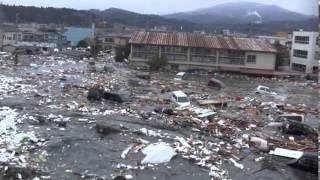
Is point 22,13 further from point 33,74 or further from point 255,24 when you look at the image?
point 33,74

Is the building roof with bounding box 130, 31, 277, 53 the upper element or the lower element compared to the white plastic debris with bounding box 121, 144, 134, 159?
upper

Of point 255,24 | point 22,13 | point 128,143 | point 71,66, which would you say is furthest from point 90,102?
point 22,13

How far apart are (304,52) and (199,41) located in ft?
35.6

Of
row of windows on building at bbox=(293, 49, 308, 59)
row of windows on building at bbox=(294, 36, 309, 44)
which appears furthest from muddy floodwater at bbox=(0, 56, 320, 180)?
row of windows on building at bbox=(294, 36, 309, 44)

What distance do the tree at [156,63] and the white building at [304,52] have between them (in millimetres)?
14492

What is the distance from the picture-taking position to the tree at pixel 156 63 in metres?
47.0

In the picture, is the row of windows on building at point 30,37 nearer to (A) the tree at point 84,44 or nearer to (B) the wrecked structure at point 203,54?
(A) the tree at point 84,44

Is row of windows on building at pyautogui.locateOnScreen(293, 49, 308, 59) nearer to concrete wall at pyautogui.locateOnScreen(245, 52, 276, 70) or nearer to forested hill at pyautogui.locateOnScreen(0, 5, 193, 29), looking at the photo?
concrete wall at pyautogui.locateOnScreen(245, 52, 276, 70)

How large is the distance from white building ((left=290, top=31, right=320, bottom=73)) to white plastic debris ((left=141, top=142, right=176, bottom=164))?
35.5m

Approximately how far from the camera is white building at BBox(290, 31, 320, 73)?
4978 cm

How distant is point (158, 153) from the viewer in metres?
14.7

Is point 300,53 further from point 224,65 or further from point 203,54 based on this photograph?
point 203,54

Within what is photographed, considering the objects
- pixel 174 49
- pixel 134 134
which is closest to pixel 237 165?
pixel 134 134

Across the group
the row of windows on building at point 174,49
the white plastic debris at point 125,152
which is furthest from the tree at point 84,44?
the white plastic debris at point 125,152
